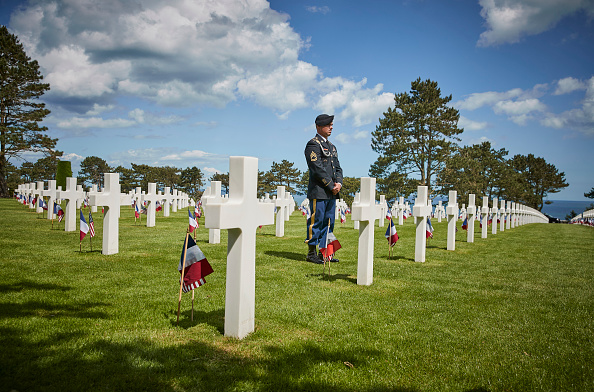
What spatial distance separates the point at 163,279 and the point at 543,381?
471 centimetres

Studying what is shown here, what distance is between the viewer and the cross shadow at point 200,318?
356 centimetres

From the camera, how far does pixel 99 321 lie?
138 inches

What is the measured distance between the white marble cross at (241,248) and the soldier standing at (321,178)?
3797 millimetres

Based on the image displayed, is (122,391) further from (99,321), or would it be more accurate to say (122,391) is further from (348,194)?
(348,194)

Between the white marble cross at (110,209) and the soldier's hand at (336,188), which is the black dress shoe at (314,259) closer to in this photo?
the soldier's hand at (336,188)

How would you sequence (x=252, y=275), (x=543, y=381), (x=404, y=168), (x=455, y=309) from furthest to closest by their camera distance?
(x=404, y=168)
(x=455, y=309)
(x=252, y=275)
(x=543, y=381)

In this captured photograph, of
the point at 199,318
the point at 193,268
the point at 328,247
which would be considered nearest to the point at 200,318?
the point at 199,318

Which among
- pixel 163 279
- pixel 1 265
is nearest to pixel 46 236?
pixel 1 265

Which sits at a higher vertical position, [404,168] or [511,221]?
[404,168]

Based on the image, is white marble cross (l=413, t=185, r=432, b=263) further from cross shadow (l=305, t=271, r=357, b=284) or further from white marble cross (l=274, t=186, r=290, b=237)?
white marble cross (l=274, t=186, r=290, b=237)

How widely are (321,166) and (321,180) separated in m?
0.28

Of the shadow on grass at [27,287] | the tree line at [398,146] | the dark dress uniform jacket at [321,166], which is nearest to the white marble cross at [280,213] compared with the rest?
the dark dress uniform jacket at [321,166]

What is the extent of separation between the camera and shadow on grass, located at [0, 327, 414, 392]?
2.42 meters

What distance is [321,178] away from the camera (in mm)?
7066
